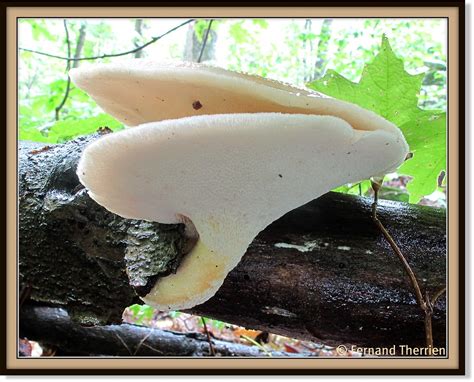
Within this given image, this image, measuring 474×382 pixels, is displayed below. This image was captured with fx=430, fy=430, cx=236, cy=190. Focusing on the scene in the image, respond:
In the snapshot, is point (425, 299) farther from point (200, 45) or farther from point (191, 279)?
point (200, 45)

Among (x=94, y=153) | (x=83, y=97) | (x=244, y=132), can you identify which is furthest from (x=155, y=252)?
(x=83, y=97)

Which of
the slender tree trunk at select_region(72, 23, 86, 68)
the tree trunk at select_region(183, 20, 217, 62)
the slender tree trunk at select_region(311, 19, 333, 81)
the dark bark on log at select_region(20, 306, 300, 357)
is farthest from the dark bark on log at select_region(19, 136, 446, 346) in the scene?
the slender tree trunk at select_region(311, 19, 333, 81)

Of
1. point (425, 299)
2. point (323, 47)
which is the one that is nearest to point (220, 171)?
point (425, 299)

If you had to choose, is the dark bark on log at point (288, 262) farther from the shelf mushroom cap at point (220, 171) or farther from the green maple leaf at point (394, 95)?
the green maple leaf at point (394, 95)

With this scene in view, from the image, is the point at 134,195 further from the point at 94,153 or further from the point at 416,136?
the point at 416,136

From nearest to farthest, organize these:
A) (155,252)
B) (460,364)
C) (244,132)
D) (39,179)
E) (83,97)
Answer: (244,132), (155,252), (460,364), (39,179), (83,97)

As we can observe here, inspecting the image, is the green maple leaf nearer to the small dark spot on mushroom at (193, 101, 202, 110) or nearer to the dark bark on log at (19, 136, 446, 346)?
the dark bark on log at (19, 136, 446, 346)
